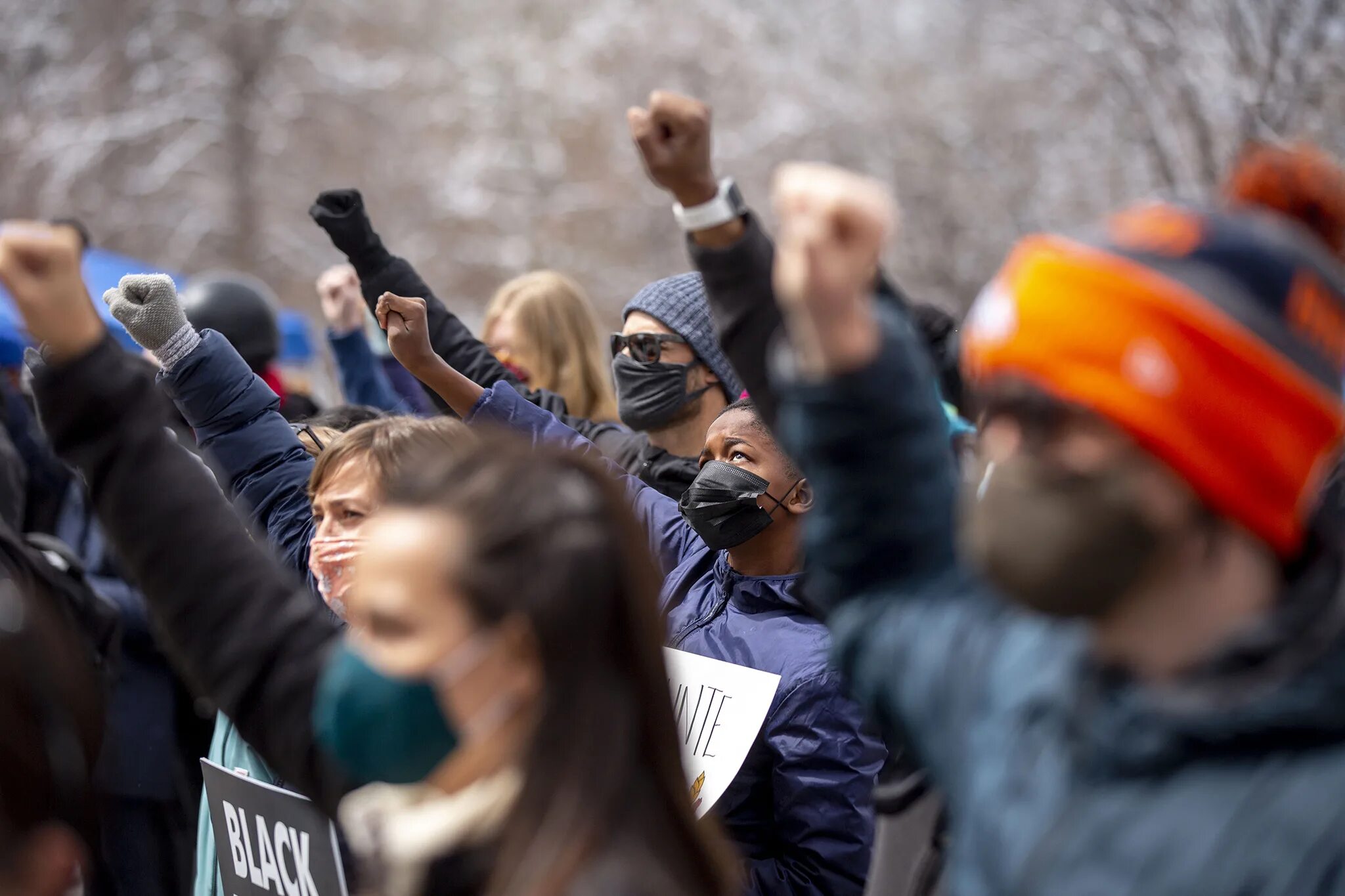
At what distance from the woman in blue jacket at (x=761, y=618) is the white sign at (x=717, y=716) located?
0.12 ft

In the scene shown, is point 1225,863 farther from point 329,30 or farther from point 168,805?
point 329,30

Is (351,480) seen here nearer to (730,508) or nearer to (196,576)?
(730,508)

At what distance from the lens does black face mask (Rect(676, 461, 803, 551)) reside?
134 inches

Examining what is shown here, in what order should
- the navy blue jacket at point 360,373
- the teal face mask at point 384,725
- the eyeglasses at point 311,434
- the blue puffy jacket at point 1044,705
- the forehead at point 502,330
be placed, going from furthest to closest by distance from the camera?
the forehead at point 502,330
the navy blue jacket at point 360,373
the eyeglasses at point 311,434
the teal face mask at point 384,725
the blue puffy jacket at point 1044,705

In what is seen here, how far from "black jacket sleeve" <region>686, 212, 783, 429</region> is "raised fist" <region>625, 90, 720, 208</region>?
0.24ft

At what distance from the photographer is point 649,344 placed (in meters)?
4.47

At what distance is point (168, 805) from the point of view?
4.82 meters

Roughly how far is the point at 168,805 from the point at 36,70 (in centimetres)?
1930

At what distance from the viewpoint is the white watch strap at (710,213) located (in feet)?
6.74

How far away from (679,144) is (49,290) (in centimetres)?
86

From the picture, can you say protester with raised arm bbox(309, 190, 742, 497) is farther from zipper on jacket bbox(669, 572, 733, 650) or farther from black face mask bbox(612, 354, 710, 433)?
zipper on jacket bbox(669, 572, 733, 650)

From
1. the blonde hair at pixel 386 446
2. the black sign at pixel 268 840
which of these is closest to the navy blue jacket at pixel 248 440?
the blonde hair at pixel 386 446

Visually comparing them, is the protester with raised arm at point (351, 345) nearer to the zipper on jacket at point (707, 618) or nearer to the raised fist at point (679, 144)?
the zipper on jacket at point (707, 618)

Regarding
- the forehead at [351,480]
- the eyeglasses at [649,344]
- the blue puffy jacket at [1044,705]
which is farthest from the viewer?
the eyeglasses at [649,344]
